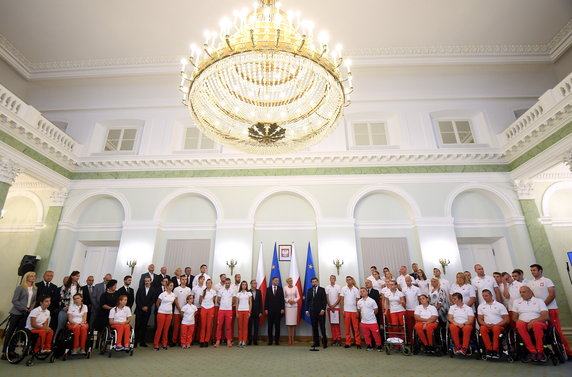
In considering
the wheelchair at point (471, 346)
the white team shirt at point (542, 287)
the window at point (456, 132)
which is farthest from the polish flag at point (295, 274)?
the window at point (456, 132)

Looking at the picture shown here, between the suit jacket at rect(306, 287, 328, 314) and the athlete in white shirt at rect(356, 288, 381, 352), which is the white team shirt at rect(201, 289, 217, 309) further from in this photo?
the athlete in white shirt at rect(356, 288, 381, 352)

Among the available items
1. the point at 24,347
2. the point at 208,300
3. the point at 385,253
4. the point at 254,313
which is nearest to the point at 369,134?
the point at 385,253

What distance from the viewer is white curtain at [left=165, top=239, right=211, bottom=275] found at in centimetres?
862

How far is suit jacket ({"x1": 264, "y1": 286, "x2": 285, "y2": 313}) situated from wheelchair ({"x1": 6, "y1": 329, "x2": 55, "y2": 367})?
4234mm

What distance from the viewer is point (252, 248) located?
28.2 ft

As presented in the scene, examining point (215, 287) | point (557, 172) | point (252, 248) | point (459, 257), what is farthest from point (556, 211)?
point (215, 287)

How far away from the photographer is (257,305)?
731 cm

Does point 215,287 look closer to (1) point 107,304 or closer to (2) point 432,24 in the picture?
(1) point 107,304

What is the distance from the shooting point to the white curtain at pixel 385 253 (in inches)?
328

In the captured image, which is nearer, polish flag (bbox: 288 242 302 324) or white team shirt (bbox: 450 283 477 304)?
white team shirt (bbox: 450 283 477 304)

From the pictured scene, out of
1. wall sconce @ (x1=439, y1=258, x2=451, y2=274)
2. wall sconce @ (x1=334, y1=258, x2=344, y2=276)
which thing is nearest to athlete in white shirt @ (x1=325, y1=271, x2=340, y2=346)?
wall sconce @ (x1=334, y1=258, x2=344, y2=276)

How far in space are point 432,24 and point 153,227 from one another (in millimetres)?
10056

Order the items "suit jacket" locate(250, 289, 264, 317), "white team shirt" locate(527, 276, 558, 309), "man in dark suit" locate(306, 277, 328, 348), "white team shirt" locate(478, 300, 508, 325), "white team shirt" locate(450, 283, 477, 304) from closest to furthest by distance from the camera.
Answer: "white team shirt" locate(478, 300, 508, 325)
"white team shirt" locate(527, 276, 558, 309)
"white team shirt" locate(450, 283, 477, 304)
"man in dark suit" locate(306, 277, 328, 348)
"suit jacket" locate(250, 289, 264, 317)

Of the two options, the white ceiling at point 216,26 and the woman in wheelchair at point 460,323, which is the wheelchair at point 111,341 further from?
the white ceiling at point 216,26
